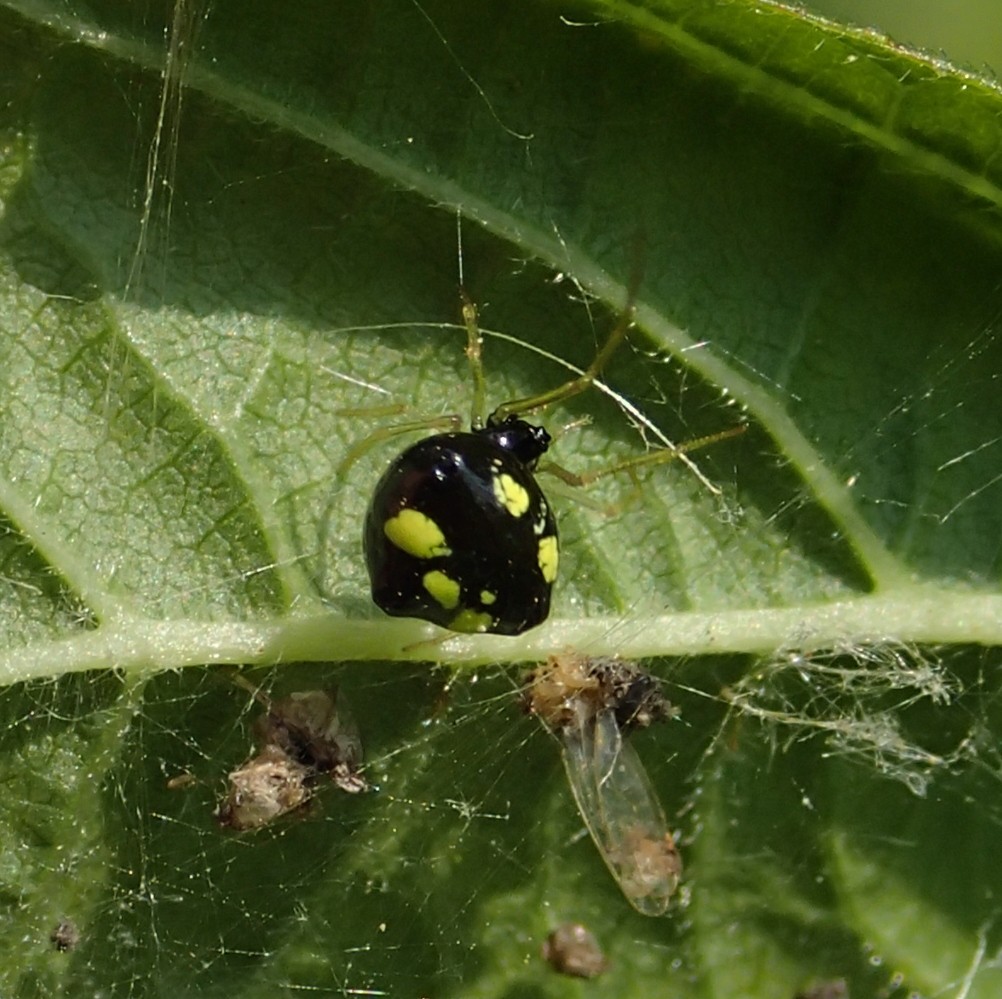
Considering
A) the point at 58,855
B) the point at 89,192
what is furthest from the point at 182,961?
the point at 89,192

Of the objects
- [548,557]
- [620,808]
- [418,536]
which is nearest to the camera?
[418,536]

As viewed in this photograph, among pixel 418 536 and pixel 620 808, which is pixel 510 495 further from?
pixel 620 808

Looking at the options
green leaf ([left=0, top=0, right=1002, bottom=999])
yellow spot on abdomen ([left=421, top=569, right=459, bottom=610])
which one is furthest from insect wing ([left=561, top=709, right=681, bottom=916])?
yellow spot on abdomen ([left=421, top=569, right=459, bottom=610])

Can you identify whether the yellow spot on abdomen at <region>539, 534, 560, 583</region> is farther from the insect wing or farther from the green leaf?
the insect wing

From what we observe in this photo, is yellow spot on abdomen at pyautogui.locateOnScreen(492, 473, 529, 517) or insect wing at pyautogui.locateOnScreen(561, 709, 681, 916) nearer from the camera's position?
yellow spot on abdomen at pyautogui.locateOnScreen(492, 473, 529, 517)

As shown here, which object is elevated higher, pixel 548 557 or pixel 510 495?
pixel 510 495

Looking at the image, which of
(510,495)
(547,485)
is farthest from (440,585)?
(547,485)

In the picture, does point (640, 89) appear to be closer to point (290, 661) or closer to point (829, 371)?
point (829, 371)
